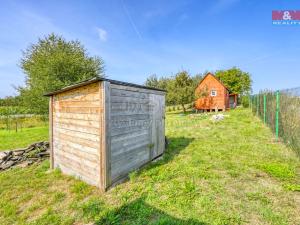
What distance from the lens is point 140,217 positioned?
8.36 ft

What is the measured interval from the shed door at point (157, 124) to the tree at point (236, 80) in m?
42.5

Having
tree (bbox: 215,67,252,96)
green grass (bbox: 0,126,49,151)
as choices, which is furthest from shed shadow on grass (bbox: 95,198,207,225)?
tree (bbox: 215,67,252,96)

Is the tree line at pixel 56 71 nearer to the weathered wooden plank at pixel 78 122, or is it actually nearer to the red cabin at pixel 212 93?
the red cabin at pixel 212 93

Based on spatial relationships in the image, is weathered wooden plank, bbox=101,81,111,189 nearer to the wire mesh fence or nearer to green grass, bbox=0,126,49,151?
the wire mesh fence

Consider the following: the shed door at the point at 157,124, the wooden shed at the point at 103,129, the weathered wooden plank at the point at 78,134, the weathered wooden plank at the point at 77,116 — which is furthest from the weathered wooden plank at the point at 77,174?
the shed door at the point at 157,124

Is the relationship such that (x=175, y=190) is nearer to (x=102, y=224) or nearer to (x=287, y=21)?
(x=102, y=224)

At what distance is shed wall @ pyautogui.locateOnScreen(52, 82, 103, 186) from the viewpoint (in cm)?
342

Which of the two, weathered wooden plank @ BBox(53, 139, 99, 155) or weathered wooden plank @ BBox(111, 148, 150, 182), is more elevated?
weathered wooden plank @ BBox(53, 139, 99, 155)

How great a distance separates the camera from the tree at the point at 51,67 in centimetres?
1402

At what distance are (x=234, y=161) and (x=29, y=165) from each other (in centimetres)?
656

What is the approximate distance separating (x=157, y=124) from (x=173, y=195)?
243 cm

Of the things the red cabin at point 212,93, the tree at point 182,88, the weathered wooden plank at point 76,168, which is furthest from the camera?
the red cabin at point 212,93

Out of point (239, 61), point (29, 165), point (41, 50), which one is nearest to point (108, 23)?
point (29, 165)

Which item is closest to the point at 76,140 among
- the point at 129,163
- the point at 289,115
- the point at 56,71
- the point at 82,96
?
the point at 82,96
